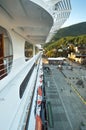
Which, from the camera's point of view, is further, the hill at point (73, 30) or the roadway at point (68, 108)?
the hill at point (73, 30)

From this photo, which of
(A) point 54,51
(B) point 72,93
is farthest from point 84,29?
(B) point 72,93

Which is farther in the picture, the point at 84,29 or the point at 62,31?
the point at 84,29

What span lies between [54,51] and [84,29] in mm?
43626

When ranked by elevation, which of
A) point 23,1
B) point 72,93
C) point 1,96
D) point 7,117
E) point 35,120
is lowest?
point 72,93

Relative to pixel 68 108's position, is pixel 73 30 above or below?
above

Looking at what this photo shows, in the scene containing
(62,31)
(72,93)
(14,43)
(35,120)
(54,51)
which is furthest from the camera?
(62,31)

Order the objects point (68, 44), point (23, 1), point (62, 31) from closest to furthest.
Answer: point (23, 1)
point (68, 44)
point (62, 31)

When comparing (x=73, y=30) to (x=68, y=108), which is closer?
(x=68, y=108)

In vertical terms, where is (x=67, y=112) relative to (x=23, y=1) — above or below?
below

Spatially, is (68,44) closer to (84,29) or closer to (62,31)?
(62,31)

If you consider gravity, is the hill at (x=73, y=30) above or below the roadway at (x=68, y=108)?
above

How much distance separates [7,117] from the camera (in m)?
2.21

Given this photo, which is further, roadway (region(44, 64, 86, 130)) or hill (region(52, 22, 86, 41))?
hill (region(52, 22, 86, 41))

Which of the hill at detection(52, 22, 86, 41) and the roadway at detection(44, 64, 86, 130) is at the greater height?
the hill at detection(52, 22, 86, 41)
